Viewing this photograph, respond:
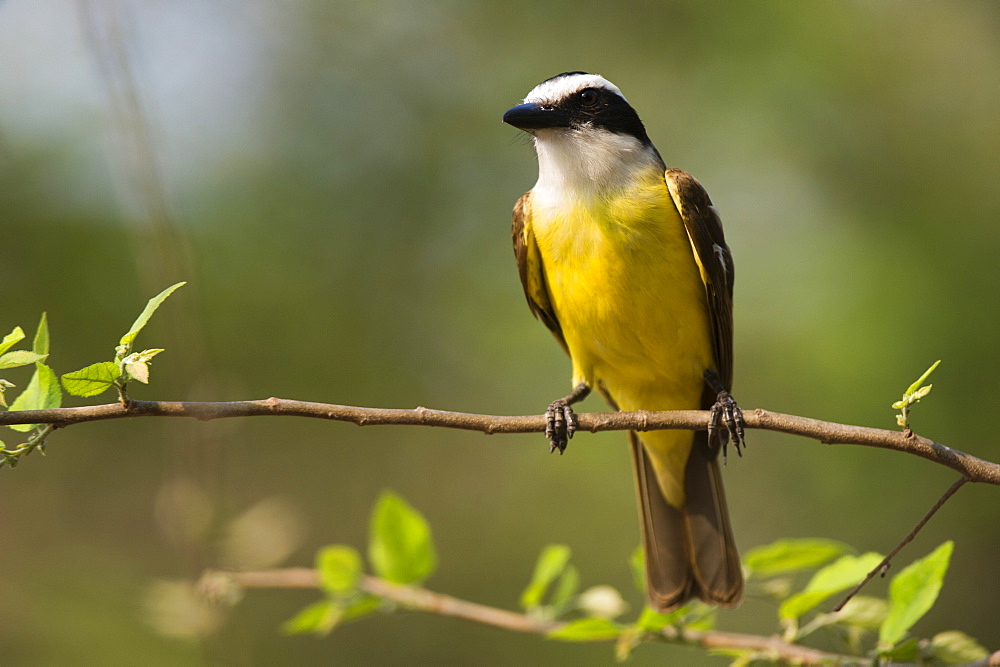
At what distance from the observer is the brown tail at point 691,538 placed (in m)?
3.33

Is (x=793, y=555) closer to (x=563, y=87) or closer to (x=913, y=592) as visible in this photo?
(x=913, y=592)

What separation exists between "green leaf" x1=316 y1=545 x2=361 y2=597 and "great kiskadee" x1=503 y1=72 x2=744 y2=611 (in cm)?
82

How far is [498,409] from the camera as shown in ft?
23.0

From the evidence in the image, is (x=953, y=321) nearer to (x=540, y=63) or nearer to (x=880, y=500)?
(x=880, y=500)

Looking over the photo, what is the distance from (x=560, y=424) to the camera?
3.10 metres

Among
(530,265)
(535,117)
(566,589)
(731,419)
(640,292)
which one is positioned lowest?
(566,589)

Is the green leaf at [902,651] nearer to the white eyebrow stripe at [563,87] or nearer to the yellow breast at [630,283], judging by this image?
the yellow breast at [630,283]

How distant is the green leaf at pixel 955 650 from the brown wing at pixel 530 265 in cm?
197

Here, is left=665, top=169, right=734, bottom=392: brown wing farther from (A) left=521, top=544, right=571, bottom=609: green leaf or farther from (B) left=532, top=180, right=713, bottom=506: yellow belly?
(A) left=521, top=544, right=571, bottom=609: green leaf

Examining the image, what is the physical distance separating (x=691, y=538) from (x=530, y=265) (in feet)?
4.22

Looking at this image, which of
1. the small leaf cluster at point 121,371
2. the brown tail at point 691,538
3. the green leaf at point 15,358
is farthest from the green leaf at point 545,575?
the green leaf at point 15,358

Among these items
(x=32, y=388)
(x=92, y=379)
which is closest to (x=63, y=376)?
(x=92, y=379)

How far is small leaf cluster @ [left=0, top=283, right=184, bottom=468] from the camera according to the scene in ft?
5.36

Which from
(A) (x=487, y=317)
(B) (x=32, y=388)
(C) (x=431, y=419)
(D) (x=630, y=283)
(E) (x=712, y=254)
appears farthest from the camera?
(A) (x=487, y=317)
